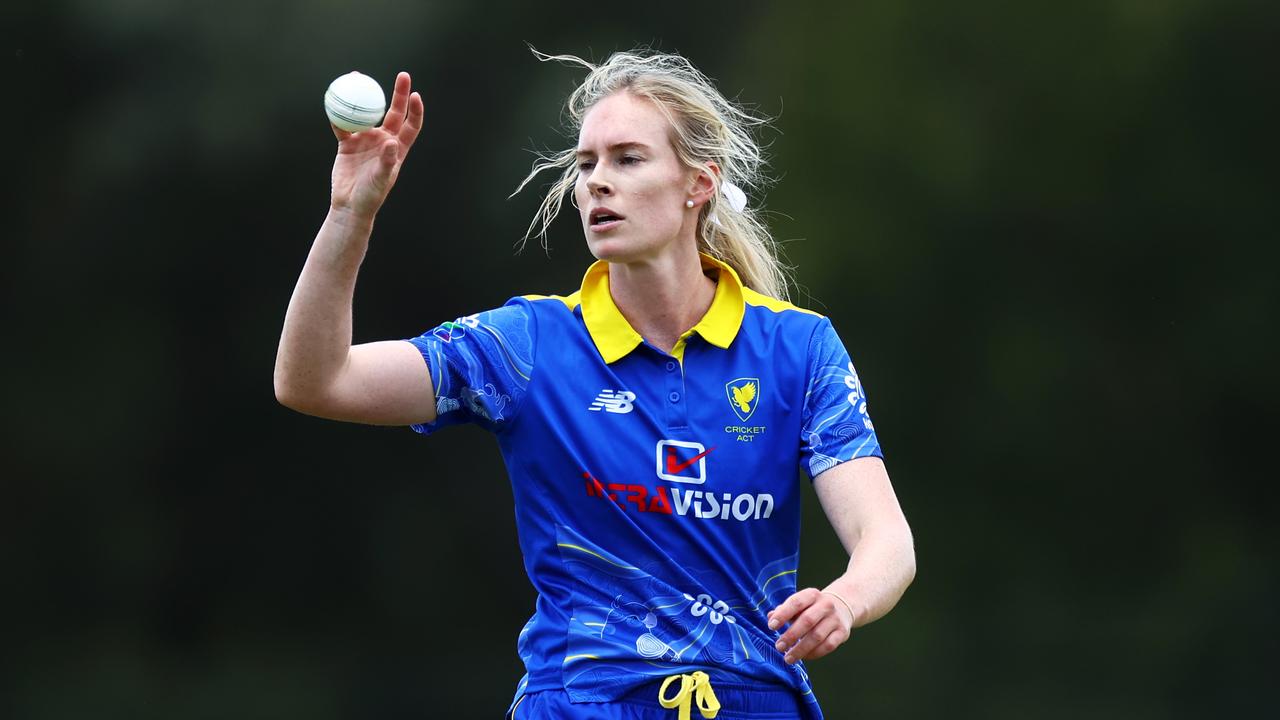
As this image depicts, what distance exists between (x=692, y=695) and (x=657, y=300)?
70cm

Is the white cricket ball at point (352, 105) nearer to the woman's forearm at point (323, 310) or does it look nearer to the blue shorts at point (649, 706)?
the woman's forearm at point (323, 310)

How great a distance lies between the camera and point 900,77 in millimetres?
4828

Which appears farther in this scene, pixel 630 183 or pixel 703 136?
pixel 703 136

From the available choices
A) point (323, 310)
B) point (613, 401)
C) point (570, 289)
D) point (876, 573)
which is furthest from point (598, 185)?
point (570, 289)

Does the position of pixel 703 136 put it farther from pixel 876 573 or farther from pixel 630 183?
pixel 876 573

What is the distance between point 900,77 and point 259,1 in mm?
1914

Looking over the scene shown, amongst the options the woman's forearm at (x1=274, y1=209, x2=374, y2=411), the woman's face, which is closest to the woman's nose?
the woman's face

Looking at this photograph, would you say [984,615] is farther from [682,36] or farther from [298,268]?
[298,268]

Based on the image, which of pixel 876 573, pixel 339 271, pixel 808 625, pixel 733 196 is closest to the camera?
pixel 808 625

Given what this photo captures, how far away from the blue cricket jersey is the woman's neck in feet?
0.12

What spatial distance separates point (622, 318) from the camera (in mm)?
2770

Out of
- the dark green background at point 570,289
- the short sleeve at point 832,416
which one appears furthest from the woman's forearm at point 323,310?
the dark green background at point 570,289

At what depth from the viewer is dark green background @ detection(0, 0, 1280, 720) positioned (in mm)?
4457

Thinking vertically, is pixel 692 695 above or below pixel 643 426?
below
